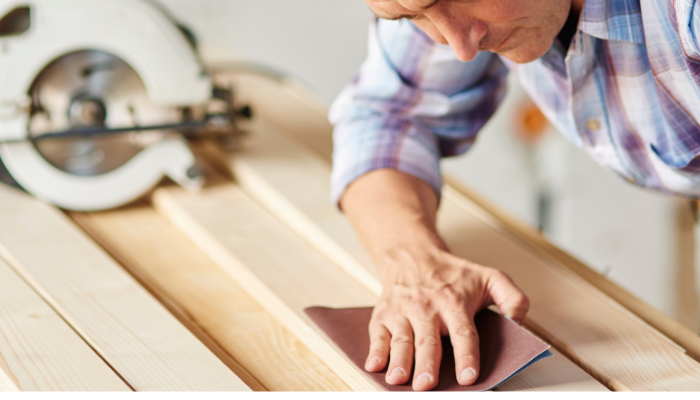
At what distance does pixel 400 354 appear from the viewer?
→ 2.45 feet

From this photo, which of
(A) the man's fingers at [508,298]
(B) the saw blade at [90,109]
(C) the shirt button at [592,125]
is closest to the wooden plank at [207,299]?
(B) the saw blade at [90,109]

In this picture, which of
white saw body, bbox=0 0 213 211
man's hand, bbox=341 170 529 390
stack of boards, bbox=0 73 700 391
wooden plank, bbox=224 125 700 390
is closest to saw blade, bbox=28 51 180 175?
white saw body, bbox=0 0 213 211

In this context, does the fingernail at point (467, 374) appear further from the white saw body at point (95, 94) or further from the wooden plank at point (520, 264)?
the white saw body at point (95, 94)

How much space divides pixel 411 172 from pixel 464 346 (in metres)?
0.42

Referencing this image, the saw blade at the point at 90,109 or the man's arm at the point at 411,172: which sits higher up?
the saw blade at the point at 90,109

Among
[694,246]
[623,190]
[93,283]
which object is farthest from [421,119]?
[623,190]

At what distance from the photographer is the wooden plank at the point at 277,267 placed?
760 millimetres

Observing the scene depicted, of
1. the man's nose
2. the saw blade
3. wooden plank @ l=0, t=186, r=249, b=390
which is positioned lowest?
wooden plank @ l=0, t=186, r=249, b=390

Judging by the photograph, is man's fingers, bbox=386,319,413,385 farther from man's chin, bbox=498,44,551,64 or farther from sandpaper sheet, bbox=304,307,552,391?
man's chin, bbox=498,44,551,64

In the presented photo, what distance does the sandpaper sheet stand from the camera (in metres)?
0.71

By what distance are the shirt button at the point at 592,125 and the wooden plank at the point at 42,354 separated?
0.78m

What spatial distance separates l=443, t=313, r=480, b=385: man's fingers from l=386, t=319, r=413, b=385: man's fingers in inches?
2.0

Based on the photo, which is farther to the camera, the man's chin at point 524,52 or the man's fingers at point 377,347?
the man's chin at point 524,52

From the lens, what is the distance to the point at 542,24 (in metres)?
0.82
